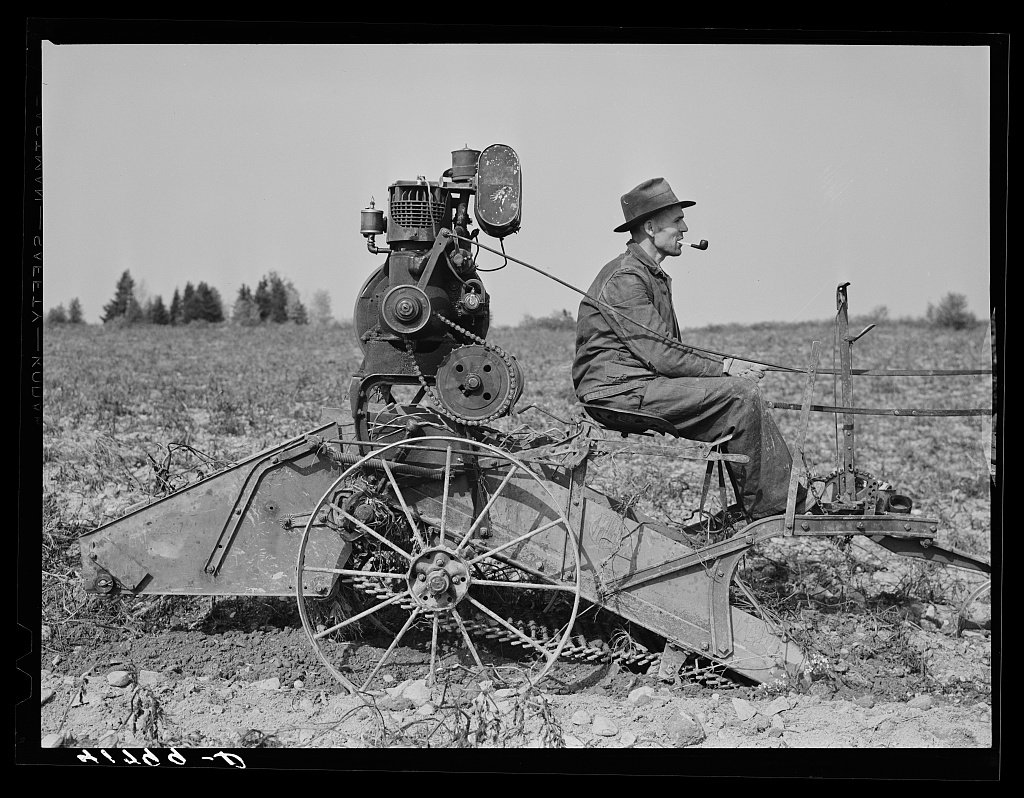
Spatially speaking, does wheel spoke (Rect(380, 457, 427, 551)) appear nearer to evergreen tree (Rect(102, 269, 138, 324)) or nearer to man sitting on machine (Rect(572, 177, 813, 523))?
man sitting on machine (Rect(572, 177, 813, 523))

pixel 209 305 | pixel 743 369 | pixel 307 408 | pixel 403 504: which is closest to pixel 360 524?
pixel 403 504

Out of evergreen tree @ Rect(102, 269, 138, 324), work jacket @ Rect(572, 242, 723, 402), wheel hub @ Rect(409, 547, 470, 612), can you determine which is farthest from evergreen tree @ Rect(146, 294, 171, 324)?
wheel hub @ Rect(409, 547, 470, 612)

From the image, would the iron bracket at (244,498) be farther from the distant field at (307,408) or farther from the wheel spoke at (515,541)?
the distant field at (307,408)

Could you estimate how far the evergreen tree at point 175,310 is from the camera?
64.4ft

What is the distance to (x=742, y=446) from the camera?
5.26 metres

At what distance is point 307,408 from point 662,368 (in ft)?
22.5

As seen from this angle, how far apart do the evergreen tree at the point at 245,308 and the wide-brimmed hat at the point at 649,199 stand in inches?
714

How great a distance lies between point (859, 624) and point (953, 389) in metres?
7.84

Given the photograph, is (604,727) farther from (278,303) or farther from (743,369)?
(278,303)

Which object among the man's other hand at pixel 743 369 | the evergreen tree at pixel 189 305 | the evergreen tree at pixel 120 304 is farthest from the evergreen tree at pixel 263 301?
the man's other hand at pixel 743 369

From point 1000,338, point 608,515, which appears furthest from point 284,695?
point 1000,338

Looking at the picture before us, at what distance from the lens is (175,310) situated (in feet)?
67.3

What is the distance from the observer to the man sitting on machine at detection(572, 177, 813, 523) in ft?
17.2
